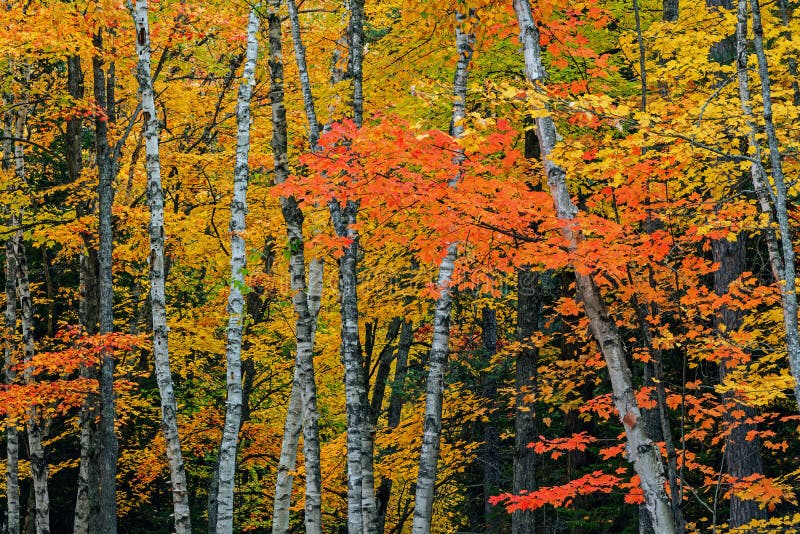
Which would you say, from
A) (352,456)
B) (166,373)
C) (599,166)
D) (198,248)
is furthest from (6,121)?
(599,166)

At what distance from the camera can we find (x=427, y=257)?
28.6 feet

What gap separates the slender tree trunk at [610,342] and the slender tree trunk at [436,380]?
141 cm

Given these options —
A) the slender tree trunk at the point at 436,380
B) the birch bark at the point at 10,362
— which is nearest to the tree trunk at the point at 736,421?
the slender tree trunk at the point at 436,380

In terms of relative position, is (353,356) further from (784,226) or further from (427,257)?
(784,226)

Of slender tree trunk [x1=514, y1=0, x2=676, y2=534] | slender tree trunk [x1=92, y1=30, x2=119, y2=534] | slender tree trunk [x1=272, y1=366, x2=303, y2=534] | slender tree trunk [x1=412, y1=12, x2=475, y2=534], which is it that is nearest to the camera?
slender tree trunk [x1=514, y1=0, x2=676, y2=534]

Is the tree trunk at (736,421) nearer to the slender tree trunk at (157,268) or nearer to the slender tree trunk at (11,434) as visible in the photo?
the slender tree trunk at (157,268)

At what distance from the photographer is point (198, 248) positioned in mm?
18094

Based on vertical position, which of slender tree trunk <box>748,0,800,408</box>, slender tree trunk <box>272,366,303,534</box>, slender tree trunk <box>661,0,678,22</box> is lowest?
slender tree trunk <box>272,366,303,534</box>

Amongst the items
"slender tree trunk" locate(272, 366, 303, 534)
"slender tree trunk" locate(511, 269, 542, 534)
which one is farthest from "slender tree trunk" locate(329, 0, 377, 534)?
"slender tree trunk" locate(511, 269, 542, 534)

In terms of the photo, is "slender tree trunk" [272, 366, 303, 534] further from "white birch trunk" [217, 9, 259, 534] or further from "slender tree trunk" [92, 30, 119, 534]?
"slender tree trunk" [92, 30, 119, 534]

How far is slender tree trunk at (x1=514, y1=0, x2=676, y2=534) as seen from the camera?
6.82m

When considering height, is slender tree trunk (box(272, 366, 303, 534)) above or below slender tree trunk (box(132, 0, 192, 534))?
below

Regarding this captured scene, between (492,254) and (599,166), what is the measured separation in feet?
6.25

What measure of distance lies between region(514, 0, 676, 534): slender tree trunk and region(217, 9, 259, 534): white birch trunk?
4.40 metres
